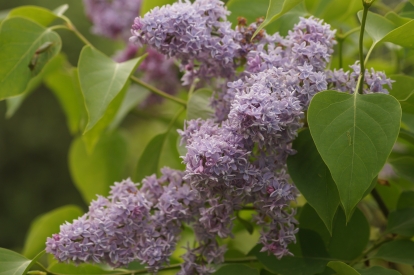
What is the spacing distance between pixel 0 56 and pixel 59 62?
9.2 inches

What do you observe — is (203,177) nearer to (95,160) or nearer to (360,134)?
(360,134)

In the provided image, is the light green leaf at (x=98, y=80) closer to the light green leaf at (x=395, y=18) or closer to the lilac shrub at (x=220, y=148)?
the lilac shrub at (x=220, y=148)

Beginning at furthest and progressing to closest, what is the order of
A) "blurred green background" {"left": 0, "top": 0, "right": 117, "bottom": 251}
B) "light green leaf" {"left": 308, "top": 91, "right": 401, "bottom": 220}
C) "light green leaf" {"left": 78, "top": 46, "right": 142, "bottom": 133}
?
"blurred green background" {"left": 0, "top": 0, "right": 117, "bottom": 251}
"light green leaf" {"left": 78, "top": 46, "right": 142, "bottom": 133}
"light green leaf" {"left": 308, "top": 91, "right": 401, "bottom": 220}

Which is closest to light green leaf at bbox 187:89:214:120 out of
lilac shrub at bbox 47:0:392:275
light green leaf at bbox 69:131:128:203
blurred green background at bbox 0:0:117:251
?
lilac shrub at bbox 47:0:392:275

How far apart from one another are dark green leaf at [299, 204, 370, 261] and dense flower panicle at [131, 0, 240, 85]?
0.16 metres

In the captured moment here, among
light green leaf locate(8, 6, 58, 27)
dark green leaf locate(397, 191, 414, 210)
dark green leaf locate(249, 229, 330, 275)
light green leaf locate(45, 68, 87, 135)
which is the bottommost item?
light green leaf locate(45, 68, 87, 135)

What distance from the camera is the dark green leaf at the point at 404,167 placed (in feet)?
1.60

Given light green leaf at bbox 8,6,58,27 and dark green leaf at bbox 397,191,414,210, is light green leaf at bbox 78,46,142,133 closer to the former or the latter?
light green leaf at bbox 8,6,58,27

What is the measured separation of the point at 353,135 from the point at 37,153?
383cm

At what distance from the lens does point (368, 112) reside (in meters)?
0.36

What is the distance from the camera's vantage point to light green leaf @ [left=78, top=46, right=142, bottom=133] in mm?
453

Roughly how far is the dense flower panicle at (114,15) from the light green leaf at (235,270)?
541 millimetres

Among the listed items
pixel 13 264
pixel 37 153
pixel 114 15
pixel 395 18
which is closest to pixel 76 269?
pixel 13 264

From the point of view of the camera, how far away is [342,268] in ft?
1.27
